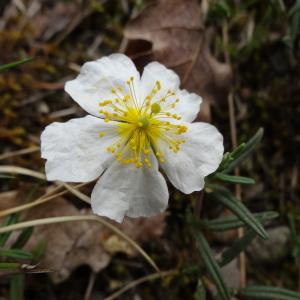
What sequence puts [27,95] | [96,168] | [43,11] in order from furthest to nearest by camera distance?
[43,11] → [27,95] → [96,168]

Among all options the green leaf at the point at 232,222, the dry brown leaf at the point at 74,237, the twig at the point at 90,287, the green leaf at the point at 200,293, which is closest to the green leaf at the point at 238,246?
the green leaf at the point at 232,222

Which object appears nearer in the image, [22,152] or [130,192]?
[130,192]

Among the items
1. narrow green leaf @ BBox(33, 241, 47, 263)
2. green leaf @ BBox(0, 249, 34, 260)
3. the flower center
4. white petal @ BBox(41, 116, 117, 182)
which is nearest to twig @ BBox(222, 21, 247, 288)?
the flower center

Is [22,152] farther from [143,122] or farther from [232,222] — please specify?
[232,222]

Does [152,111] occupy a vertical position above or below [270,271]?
above

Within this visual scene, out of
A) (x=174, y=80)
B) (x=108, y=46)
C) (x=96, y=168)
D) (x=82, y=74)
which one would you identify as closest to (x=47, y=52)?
(x=108, y=46)

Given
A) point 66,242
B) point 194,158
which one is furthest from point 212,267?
point 66,242

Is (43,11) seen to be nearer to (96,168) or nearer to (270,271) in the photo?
(96,168)
